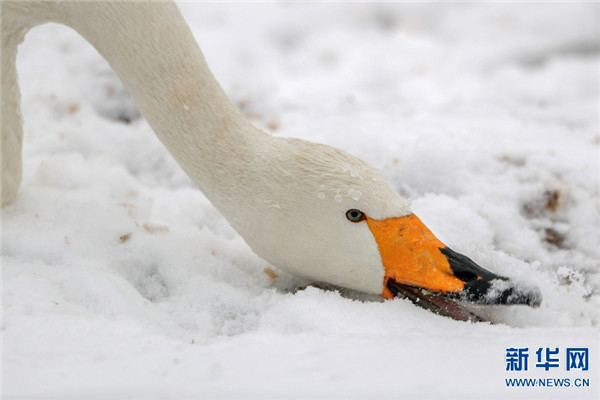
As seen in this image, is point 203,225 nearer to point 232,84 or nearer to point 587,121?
point 232,84

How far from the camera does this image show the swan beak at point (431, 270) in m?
2.57

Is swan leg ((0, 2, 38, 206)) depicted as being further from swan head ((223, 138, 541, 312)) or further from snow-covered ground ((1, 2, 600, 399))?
swan head ((223, 138, 541, 312))

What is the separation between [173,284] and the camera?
10.0 feet

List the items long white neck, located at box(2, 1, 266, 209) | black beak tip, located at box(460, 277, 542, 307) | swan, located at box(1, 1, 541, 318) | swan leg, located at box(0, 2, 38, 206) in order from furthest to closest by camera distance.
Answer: swan leg, located at box(0, 2, 38, 206) < long white neck, located at box(2, 1, 266, 209) < swan, located at box(1, 1, 541, 318) < black beak tip, located at box(460, 277, 542, 307)

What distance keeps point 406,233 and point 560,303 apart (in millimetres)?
860

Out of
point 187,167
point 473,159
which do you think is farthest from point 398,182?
point 187,167

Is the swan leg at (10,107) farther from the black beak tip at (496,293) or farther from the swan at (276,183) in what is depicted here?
the black beak tip at (496,293)

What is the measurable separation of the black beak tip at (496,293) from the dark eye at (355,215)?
1.66 feet

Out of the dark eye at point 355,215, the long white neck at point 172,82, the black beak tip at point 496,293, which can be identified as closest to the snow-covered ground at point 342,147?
the black beak tip at point 496,293

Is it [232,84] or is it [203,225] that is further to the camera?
[232,84]

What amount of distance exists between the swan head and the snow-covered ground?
14 centimetres

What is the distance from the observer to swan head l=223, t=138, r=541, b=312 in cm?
264

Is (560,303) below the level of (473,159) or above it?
below

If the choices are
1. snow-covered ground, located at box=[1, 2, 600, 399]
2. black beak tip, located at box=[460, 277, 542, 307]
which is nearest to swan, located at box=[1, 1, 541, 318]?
black beak tip, located at box=[460, 277, 542, 307]
